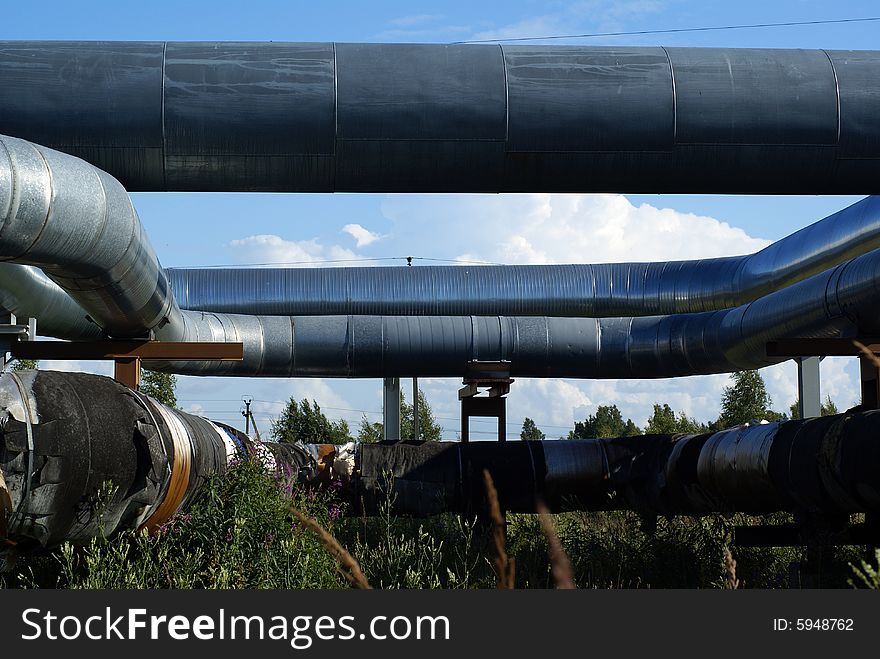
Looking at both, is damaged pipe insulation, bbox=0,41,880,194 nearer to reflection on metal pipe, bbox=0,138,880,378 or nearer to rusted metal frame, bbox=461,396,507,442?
reflection on metal pipe, bbox=0,138,880,378

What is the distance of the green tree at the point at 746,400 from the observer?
94.1ft

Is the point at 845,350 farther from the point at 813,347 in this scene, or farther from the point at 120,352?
the point at 120,352

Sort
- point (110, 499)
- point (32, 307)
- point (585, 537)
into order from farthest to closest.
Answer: point (32, 307), point (585, 537), point (110, 499)

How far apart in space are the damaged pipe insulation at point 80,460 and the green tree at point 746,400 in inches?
969

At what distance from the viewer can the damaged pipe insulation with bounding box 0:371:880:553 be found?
4590mm

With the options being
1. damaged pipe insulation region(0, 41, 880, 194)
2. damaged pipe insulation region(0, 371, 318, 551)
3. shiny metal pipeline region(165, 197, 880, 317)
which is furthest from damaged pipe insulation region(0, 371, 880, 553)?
shiny metal pipeline region(165, 197, 880, 317)

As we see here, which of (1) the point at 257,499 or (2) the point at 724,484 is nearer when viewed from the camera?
(1) the point at 257,499

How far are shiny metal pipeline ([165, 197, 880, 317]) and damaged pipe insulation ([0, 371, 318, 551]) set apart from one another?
8333 millimetres

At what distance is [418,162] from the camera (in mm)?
6965

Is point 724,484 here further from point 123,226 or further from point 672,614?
point 672,614

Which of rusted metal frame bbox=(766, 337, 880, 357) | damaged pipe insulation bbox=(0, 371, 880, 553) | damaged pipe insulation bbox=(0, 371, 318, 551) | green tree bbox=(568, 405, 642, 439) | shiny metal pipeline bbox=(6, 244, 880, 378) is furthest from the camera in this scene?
green tree bbox=(568, 405, 642, 439)

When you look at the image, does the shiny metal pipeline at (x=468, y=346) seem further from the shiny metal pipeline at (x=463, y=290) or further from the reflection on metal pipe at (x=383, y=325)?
the shiny metal pipeline at (x=463, y=290)

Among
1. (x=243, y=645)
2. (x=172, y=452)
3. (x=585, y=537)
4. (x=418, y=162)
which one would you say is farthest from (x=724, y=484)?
(x=243, y=645)

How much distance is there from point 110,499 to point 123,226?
2056 millimetres
